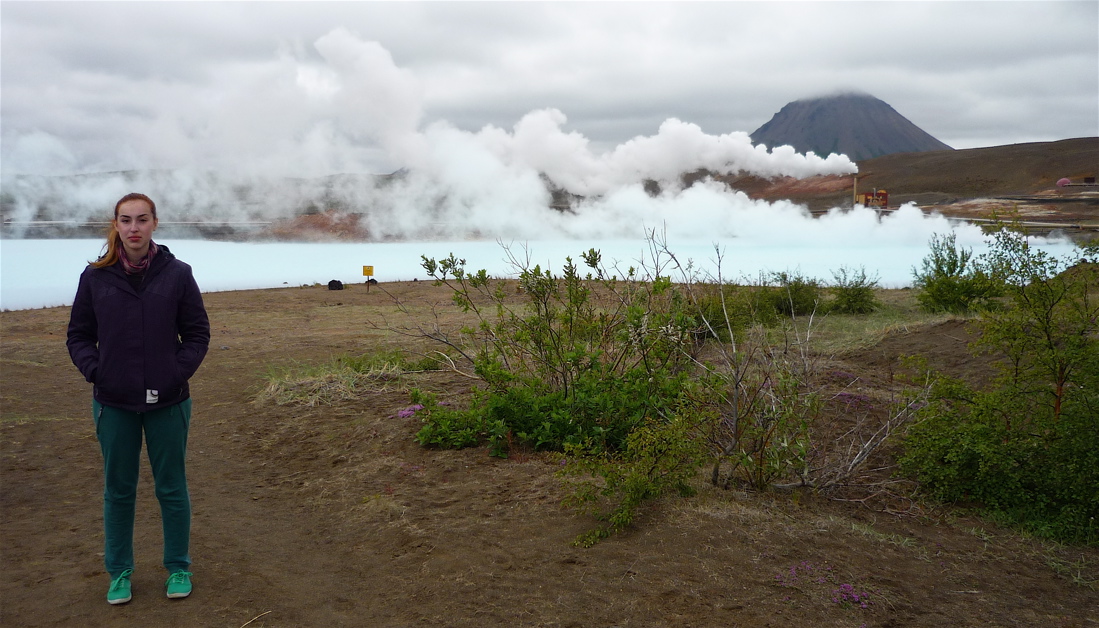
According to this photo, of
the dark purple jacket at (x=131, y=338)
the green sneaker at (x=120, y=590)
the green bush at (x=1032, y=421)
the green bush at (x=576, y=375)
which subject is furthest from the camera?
the green bush at (x=576, y=375)

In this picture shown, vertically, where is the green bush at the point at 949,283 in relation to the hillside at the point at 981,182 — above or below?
below

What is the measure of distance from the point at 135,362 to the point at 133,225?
1.93 ft

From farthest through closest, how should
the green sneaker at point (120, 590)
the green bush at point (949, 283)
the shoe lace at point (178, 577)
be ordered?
the green bush at point (949, 283) < the shoe lace at point (178, 577) < the green sneaker at point (120, 590)

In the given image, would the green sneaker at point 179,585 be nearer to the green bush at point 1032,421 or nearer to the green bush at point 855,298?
the green bush at point 1032,421

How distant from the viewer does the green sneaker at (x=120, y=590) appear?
3303 millimetres

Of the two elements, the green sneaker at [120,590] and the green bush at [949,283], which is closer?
the green sneaker at [120,590]

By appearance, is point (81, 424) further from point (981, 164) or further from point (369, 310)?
point (981, 164)

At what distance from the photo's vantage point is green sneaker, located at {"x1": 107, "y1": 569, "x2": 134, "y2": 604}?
330 centimetres

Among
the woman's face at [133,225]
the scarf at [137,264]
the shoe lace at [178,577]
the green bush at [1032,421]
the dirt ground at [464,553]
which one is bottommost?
the dirt ground at [464,553]

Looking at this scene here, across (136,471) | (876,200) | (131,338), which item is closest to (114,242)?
(131,338)

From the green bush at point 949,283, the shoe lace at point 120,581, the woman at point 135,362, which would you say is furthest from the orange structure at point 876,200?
the shoe lace at point 120,581

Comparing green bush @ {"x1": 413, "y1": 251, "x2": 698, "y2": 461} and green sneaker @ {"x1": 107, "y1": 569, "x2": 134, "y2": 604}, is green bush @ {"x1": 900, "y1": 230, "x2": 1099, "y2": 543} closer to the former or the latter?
green bush @ {"x1": 413, "y1": 251, "x2": 698, "y2": 461}

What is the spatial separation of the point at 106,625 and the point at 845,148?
15141 centimetres

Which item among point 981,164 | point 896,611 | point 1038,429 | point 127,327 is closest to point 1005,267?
point 1038,429
